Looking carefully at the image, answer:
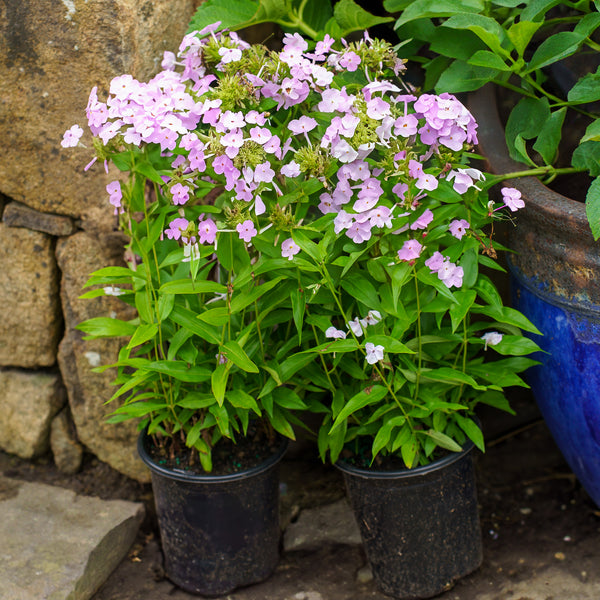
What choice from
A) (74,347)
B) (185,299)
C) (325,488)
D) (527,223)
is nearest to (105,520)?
(74,347)

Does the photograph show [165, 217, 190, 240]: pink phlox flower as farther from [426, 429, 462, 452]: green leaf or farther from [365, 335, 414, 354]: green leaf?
[426, 429, 462, 452]: green leaf

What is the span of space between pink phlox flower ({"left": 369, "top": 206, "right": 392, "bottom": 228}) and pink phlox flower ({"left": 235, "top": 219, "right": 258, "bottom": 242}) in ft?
0.74

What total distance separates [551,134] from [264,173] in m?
0.71

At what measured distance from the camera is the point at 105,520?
84.1 inches

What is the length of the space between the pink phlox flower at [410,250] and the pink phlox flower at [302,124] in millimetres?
293

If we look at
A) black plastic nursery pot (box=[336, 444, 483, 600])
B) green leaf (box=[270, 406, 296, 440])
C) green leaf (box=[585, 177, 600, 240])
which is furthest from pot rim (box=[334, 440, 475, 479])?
green leaf (box=[585, 177, 600, 240])

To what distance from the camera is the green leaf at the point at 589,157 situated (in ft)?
5.38

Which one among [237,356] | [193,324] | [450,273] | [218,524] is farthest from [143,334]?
[450,273]

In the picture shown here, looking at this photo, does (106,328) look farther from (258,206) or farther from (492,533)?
(492,533)

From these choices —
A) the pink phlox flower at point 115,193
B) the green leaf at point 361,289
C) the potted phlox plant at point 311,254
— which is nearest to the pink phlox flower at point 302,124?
the potted phlox plant at point 311,254

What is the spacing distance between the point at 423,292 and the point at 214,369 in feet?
1.63

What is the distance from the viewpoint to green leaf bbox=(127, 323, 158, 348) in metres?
1.64

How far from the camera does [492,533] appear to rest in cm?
212

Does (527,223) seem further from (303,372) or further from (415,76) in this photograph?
(415,76)
